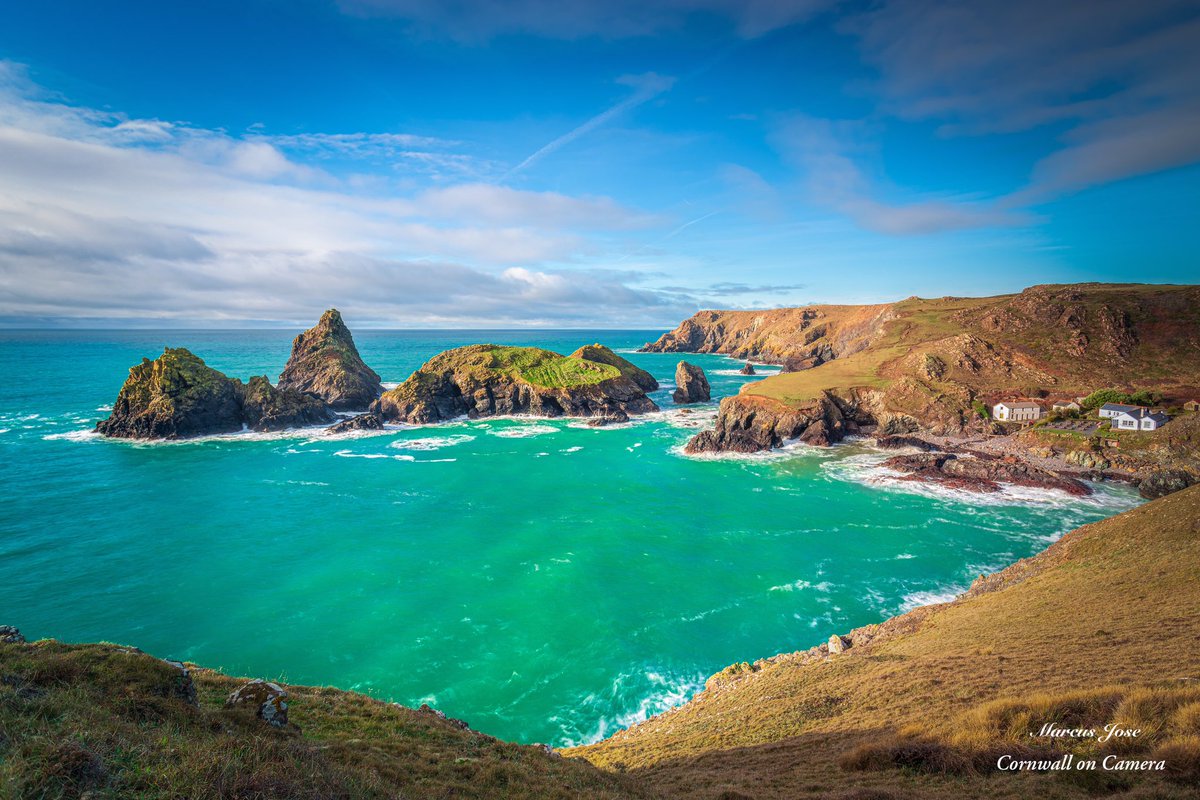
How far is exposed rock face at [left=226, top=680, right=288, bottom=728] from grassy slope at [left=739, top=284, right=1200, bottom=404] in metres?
69.1

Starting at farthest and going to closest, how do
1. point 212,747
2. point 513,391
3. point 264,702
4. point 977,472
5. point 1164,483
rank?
point 513,391 → point 977,472 → point 1164,483 → point 264,702 → point 212,747

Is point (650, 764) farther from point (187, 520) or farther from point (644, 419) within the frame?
point (644, 419)

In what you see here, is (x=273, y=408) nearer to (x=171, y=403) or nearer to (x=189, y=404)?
(x=189, y=404)

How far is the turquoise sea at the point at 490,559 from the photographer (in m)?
24.3

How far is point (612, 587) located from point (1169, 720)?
24.6m

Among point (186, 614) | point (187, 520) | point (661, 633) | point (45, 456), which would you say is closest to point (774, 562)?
point (661, 633)

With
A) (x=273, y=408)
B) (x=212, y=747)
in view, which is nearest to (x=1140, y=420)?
(x=212, y=747)

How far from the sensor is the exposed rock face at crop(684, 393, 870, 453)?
64750mm

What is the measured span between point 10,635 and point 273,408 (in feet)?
230

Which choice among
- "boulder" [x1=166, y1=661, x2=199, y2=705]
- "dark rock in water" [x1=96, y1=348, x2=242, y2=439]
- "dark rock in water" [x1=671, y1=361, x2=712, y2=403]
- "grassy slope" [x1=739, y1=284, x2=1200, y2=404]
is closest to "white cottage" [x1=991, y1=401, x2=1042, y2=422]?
"grassy slope" [x1=739, y1=284, x2=1200, y2=404]

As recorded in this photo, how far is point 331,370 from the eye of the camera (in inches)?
3519

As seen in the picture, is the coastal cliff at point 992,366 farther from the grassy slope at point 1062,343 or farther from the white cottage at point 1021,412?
the white cottage at point 1021,412

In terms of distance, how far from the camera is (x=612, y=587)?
3141 cm

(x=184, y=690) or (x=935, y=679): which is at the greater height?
(x=184, y=690)
